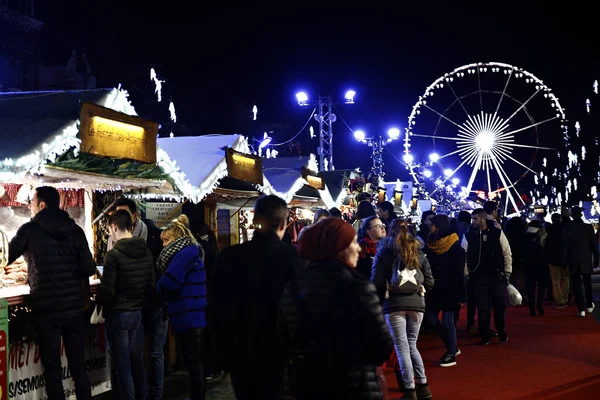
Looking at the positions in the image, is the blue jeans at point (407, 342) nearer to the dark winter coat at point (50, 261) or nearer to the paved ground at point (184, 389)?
the paved ground at point (184, 389)

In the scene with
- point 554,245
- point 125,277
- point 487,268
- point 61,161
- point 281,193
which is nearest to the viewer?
point 125,277

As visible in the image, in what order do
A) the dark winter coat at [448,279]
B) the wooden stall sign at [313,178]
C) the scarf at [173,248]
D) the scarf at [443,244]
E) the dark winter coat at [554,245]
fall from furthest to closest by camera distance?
1. the dark winter coat at [554,245]
2. the wooden stall sign at [313,178]
3. the scarf at [443,244]
4. the dark winter coat at [448,279]
5. the scarf at [173,248]

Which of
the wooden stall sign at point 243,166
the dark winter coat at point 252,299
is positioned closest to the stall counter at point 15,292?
the dark winter coat at point 252,299

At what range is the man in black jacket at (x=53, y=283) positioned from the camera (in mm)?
5621

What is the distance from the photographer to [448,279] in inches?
347

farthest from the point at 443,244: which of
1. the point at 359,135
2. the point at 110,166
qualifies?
the point at 359,135

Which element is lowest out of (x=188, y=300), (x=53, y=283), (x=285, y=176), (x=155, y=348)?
(x=155, y=348)

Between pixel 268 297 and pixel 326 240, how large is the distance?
1.60 ft

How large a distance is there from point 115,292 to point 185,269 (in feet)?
2.11

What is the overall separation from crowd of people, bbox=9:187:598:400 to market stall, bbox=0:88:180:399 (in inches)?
15.6

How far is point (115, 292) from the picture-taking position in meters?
6.06

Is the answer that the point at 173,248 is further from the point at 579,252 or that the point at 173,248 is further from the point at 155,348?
the point at 579,252

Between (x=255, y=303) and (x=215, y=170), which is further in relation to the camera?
(x=215, y=170)

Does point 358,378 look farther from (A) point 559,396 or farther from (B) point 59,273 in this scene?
(A) point 559,396
